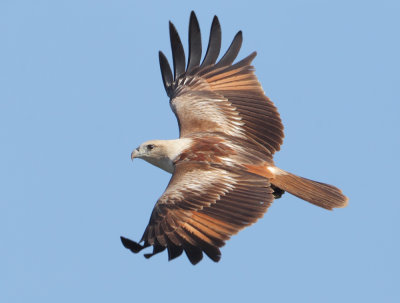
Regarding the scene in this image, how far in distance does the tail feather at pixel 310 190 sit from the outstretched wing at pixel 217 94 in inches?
38.2

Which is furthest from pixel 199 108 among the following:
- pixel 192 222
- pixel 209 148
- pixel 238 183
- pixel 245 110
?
pixel 192 222

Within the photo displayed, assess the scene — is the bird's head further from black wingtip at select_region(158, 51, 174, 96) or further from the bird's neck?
black wingtip at select_region(158, 51, 174, 96)

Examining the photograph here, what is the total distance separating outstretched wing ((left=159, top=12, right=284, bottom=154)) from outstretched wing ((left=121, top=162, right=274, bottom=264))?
150 cm

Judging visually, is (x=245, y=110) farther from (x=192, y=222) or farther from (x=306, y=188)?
(x=192, y=222)

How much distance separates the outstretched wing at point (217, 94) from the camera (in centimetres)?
1269

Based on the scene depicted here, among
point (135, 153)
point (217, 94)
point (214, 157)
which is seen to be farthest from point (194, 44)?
point (214, 157)

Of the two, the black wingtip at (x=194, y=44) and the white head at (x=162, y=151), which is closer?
the white head at (x=162, y=151)

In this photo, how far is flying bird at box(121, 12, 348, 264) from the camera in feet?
33.1

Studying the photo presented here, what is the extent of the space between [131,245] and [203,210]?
1093mm

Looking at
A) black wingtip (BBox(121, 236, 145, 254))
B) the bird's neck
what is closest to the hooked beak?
the bird's neck

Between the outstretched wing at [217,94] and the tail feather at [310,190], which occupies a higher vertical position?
the outstretched wing at [217,94]

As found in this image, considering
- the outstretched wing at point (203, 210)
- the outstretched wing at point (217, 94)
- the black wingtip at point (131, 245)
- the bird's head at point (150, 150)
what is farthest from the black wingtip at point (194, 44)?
the black wingtip at point (131, 245)

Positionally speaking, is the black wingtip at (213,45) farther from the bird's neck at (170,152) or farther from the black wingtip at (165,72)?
the bird's neck at (170,152)

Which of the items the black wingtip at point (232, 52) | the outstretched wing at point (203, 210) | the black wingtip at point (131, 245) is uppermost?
the black wingtip at point (232, 52)
